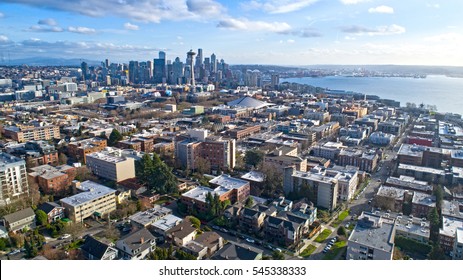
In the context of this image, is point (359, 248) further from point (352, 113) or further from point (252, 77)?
point (252, 77)

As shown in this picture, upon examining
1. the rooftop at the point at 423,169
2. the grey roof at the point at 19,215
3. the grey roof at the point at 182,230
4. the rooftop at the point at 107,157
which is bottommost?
the grey roof at the point at 182,230

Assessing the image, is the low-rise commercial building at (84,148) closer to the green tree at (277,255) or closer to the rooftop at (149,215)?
the rooftop at (149,215)

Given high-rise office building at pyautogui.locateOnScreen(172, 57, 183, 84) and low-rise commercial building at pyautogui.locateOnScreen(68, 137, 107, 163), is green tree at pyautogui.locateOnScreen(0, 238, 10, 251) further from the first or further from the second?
high-rise office building at pyautogui.locateOnScreen(172, 57, 183, 84)

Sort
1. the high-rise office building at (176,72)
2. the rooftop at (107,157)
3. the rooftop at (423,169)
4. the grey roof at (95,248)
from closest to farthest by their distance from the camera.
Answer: the grey roof at (95,248) → the rooftop at (107,157) → the rooftop at (423,169) → the high-rise office building at (176,72)

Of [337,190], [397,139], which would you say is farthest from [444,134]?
[337,190]

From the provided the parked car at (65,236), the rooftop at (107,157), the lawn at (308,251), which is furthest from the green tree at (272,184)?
the parked car at (65,236)

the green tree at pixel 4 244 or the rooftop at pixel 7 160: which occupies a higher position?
the rooftop at pixel 7 160

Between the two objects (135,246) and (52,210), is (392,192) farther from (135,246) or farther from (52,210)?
(52,210)
